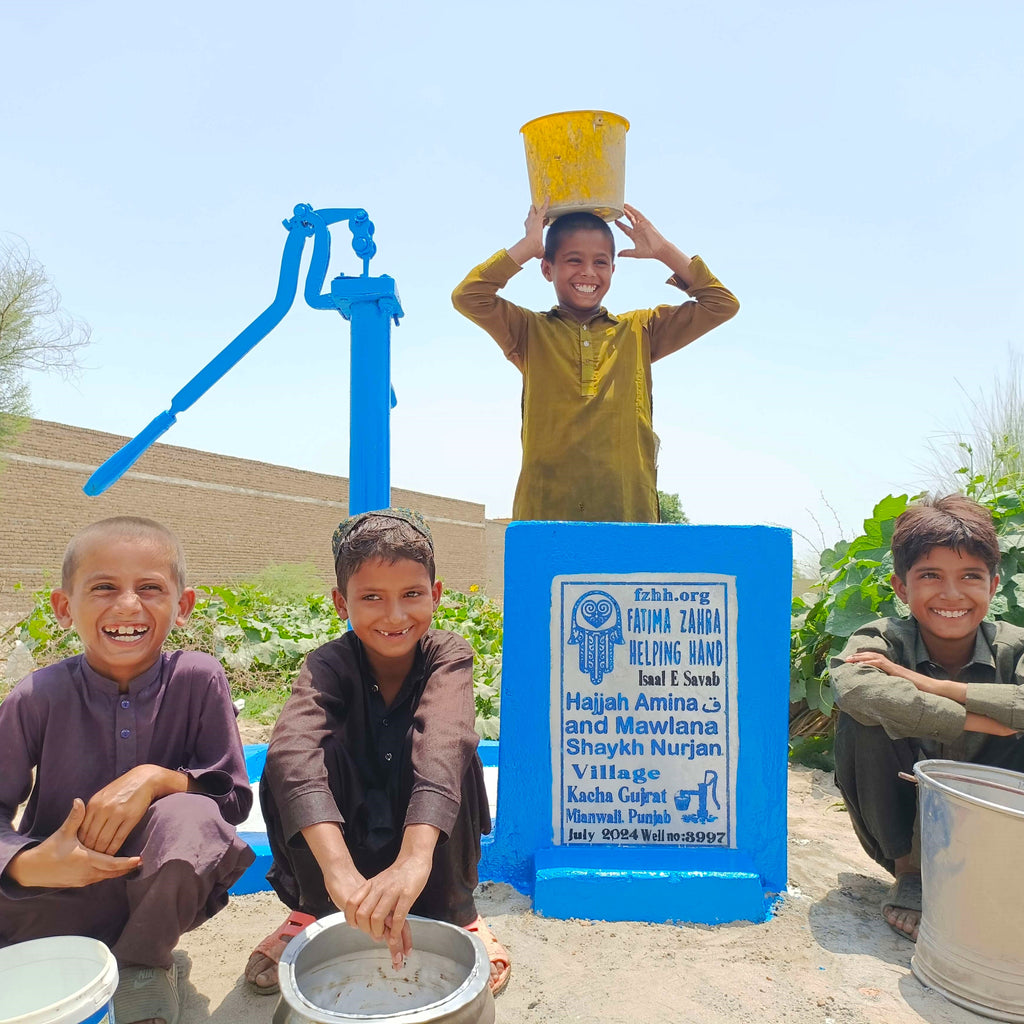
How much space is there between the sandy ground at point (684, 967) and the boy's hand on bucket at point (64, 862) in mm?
410

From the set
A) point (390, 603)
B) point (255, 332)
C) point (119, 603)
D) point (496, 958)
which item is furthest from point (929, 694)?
point (255, 332)

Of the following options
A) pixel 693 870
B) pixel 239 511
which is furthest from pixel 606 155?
pixel 239 511

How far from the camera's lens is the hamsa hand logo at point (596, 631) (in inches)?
88.4

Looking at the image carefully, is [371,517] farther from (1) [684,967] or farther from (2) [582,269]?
(2) [582,269]

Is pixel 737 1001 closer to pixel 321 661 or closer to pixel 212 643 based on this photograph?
pixel 321 661

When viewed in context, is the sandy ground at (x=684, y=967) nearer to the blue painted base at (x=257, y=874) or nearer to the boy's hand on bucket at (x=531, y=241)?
the blue painted base at (x=257, y=874)

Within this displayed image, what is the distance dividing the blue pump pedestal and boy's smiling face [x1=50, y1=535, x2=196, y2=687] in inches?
34.5

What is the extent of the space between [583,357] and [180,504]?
16.7 metres

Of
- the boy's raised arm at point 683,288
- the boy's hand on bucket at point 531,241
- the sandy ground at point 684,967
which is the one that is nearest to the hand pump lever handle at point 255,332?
the boy's hand on bucket at point 531,241

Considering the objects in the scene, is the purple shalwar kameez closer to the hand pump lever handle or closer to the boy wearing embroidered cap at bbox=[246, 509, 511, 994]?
the boy wearing embroidered cap at bbox=[246, 509, 511, 994]

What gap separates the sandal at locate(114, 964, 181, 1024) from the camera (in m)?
1.52

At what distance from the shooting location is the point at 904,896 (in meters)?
2.07

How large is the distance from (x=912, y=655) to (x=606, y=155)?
1764 millimetres

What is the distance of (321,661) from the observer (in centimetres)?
184
